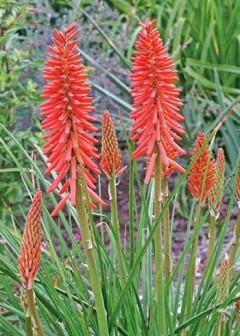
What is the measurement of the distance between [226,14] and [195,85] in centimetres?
89

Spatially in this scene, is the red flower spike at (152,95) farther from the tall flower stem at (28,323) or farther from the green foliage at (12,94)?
the green foliage at (12,94)

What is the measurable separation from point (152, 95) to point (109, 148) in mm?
277

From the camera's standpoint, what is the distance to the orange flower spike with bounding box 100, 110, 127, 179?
7.35ft

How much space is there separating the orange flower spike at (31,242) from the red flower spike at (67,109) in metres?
0.09

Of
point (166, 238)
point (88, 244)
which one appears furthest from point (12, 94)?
point (88, 244)

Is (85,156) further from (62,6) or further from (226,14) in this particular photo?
(62,6)

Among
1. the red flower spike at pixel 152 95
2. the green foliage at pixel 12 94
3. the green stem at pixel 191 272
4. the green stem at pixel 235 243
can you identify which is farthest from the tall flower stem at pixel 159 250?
the green foliage at pixel 12 94

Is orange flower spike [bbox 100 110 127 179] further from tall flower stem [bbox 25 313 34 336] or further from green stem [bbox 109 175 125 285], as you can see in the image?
tall flower stem [bbox 25 313 34 336]

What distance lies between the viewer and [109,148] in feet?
7.50

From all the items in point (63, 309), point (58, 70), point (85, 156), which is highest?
point (58, 70)

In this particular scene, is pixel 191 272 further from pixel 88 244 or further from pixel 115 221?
pixel 88 244

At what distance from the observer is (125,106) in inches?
232

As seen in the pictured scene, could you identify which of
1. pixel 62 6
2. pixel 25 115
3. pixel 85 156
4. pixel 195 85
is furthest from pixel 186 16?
pixel 85 156

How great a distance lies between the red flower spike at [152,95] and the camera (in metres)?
2.06
